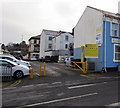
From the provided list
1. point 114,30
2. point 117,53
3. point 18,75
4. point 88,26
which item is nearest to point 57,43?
point 88,26

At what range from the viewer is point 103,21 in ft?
Result: 49.9

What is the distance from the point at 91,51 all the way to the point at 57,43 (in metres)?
30.2

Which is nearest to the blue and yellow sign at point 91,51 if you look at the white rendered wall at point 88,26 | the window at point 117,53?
Answer: the white rendered wall at point 88,26

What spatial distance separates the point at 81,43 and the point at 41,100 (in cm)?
1582

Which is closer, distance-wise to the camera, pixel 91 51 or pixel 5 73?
pixel 5 73

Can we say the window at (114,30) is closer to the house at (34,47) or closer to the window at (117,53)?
the window at (117,53)

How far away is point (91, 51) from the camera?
580 inches

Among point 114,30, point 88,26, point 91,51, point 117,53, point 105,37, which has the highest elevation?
point 88,26

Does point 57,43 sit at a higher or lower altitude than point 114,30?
higher

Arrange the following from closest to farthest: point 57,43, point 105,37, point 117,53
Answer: point 105,37 < point 117,53 < point 57,43

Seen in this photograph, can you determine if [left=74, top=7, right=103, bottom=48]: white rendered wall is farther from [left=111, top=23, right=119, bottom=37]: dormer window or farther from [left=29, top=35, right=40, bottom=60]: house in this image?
[left=29, top=35, right=40, bottom=60]: house

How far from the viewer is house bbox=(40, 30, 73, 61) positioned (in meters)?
38.2

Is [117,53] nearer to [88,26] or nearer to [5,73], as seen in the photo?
[88,26]

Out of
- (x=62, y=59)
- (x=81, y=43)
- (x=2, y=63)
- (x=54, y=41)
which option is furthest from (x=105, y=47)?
(x=54, y=41)
